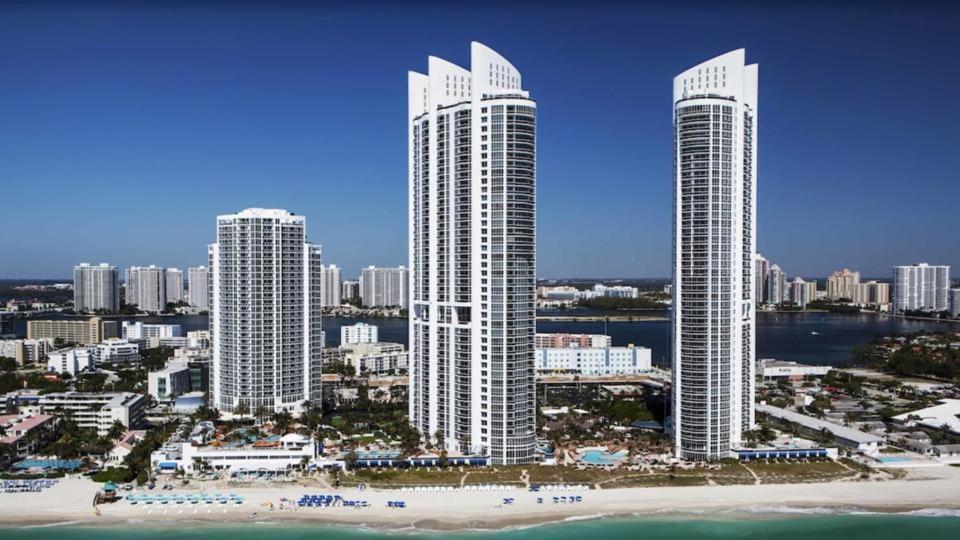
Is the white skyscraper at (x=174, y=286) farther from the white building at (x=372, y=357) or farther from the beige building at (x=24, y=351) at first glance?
the white building at (x=372, y=357)

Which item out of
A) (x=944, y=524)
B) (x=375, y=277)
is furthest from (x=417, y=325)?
(x=375, y=277)

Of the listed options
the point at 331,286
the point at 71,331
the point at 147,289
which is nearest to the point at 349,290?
the point at 331,286

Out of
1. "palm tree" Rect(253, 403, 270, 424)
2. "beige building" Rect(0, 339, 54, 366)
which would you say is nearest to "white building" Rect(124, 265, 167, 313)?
"beige building" Rect(0, 339, 54, 366)

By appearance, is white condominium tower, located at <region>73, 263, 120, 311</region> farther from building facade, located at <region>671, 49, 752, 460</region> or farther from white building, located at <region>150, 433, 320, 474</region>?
building facade, located at <region>671, 49, 752, 460</region>

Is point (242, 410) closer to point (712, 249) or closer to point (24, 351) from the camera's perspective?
point (712, 249)

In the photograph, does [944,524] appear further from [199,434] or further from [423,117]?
[199,434]

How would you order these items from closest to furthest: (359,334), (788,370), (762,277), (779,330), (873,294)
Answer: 1. (788,370)
2. (359,334)
3. (779,330)
4. (762,277)
5. (873,294)
